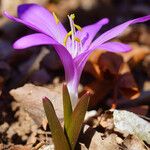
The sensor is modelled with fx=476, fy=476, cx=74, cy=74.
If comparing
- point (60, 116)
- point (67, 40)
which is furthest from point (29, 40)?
point (60, 116)

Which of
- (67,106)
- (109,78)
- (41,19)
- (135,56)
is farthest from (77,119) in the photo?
(135,56)

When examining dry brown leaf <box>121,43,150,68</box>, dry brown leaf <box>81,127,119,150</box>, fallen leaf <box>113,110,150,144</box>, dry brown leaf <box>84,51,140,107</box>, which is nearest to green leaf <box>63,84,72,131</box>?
dry brown leaf <box>81,127,119,150</box>

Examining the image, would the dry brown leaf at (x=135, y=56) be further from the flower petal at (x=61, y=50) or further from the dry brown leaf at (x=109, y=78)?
the flower petal at (x=61, y=50)

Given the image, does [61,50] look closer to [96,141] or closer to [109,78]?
[96,141]

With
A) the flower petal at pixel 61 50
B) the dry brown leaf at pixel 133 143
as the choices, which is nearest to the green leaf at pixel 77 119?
the flower petal at pixel 61 50

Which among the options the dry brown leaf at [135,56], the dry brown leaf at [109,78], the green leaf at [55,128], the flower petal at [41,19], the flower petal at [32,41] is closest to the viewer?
the flower petal at [32,41]

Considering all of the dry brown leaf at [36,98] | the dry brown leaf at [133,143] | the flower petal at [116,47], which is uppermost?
the flower petal at [116,47]
